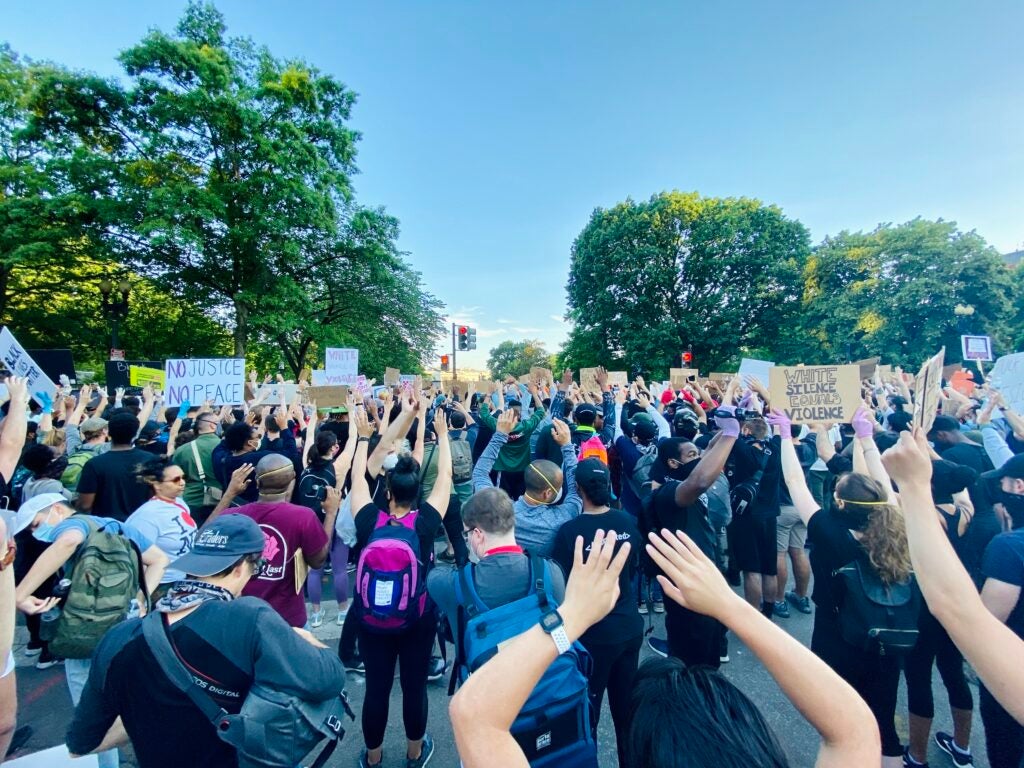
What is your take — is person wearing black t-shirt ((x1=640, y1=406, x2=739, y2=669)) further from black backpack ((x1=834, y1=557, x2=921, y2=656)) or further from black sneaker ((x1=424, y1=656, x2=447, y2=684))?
black sneaker ((x1=424, y1=656, x2=447, y2=684))

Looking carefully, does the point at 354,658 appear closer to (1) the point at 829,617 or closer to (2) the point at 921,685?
(1) the point at 829,617

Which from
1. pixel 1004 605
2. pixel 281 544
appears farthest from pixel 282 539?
pixel 1004 605

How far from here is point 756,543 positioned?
476 cm

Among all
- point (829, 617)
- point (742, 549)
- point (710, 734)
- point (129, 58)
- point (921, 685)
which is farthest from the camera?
point (129, 58)

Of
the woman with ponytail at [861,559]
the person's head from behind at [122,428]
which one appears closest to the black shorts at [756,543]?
the woman with ponytail at [861,559]

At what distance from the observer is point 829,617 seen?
8.93 ft

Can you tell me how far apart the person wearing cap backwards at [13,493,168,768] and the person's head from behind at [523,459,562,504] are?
2.59m

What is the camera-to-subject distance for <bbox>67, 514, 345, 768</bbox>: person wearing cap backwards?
5.21ft

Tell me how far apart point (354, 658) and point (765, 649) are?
4.09 m

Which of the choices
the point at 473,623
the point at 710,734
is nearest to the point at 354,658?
the point at 473,623

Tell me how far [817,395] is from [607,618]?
125 inches

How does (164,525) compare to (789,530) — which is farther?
(789,530)

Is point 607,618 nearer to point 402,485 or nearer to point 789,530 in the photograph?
point 402,485

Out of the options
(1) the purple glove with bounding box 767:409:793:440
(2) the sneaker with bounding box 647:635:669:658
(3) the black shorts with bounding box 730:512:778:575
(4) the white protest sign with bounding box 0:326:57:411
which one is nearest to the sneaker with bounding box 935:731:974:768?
(3) the black shorts with bounding box 730:512:778:575
